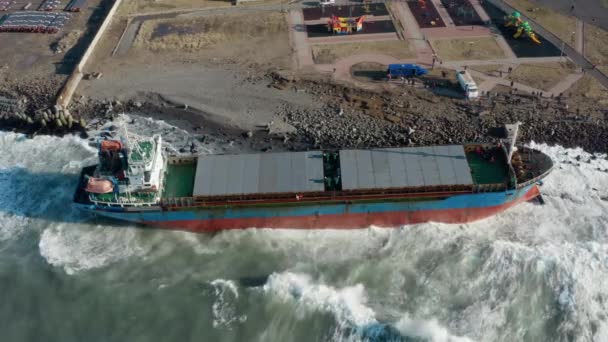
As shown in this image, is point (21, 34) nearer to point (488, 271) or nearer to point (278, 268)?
point (278, 268)

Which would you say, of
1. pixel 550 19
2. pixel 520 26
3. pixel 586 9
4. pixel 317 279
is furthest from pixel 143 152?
pixel 586 9

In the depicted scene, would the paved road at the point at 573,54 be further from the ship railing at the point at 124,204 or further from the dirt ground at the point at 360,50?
the ship railing at the point at 124,204

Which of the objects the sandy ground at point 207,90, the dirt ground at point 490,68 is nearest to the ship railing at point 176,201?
the sandy ground at point 207,90

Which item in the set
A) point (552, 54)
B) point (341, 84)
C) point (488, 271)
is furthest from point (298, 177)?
point (552, 54)

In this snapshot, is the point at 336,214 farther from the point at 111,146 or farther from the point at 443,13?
the point at 443,13

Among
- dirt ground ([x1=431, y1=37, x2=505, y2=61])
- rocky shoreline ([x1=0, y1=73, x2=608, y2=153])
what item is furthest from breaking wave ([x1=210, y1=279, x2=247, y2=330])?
dirt ground ([x1=431, y1=37, x2=505, y2=61])
